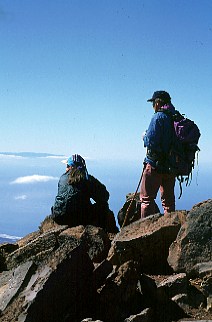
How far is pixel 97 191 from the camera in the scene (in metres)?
12.7

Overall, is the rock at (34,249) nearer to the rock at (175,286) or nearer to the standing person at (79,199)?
the standing person at (79,199)

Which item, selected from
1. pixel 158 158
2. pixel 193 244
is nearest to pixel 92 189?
pixel 158 158

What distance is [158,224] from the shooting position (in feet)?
31.2

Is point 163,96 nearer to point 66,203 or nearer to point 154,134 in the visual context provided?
point 154,134

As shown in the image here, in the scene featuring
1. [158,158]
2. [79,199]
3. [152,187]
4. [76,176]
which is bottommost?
[79,199]

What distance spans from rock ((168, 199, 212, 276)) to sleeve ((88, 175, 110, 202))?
168 inches

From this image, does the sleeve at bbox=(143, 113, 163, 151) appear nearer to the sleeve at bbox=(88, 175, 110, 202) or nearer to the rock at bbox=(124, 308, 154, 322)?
the sleeve at bbox=(88, 175, 110, 202)

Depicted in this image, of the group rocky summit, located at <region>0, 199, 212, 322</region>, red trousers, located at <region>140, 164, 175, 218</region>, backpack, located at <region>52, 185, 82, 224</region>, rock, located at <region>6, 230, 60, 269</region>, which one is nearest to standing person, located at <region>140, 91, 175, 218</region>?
red trousers, located at <region>140, 164, 175, 218</region>

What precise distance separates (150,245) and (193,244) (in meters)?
1.02

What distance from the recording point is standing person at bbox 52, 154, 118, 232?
12312 mm

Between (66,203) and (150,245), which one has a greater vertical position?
(66,203)

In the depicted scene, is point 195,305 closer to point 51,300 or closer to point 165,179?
point 51,300

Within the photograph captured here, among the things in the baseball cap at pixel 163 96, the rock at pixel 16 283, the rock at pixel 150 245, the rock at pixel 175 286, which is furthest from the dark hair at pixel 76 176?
the rock at pixel 175 286

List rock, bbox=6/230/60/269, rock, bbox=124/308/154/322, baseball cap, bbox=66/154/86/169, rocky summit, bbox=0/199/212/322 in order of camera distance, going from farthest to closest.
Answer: baseball cap, bbox=66/154/86/169 → rock, bbox=6/230/60/269 → rocky summit, bbox=0/199/212/322 → rock, bbox=124/308/154/322
